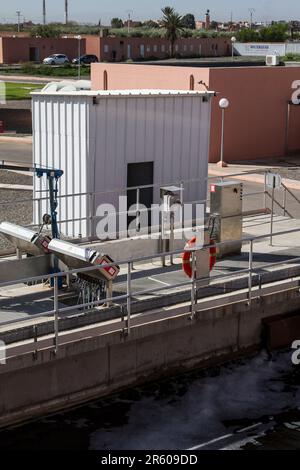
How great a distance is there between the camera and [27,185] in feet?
73.5

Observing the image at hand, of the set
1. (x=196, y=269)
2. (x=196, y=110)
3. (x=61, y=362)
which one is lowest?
(x=61, y=362)

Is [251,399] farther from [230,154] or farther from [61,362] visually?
[230,154]

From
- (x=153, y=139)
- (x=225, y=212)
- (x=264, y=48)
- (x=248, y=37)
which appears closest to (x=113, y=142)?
(x=153, y=139)

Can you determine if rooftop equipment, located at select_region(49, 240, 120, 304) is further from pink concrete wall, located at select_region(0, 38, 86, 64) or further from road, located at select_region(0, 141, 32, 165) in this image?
pink concrete wall, located at select_region(0, 38, 86, 64)

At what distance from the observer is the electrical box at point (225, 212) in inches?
494

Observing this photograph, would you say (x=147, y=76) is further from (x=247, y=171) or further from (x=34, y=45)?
(x=34, y=45)

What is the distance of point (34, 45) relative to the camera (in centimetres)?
8550

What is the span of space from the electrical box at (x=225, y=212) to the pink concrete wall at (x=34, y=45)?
72.3 meters

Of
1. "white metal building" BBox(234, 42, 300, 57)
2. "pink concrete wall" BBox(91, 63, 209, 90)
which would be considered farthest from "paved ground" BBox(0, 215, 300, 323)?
"white metal building" BBox(234, 42, 300, 57)

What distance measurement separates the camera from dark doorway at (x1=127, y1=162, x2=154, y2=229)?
1385 centimetres

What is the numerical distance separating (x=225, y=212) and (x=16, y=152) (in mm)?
17571

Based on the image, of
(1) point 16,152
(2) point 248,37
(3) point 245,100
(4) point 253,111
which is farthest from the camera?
(2) point 248,37
